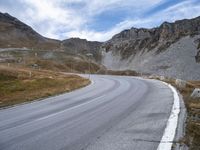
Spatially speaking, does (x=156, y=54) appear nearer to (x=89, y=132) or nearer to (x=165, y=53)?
(x=165, y=53)

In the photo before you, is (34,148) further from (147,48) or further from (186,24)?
(186,24)

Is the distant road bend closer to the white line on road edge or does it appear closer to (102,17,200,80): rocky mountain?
the white line on road edge

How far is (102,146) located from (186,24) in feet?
462

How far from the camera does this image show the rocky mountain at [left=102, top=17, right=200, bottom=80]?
89531 millimetres

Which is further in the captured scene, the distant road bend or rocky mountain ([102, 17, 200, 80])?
rocky mountain ([102, 17, 200, 80])

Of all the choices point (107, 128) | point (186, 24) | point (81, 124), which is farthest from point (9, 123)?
point (186, 24)

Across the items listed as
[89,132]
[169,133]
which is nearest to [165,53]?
[89,132]

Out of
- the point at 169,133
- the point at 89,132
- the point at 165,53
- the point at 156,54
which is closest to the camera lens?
the point at 169,133

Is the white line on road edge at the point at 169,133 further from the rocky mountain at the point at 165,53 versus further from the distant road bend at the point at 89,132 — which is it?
the rocky mountain at the point at 165,53

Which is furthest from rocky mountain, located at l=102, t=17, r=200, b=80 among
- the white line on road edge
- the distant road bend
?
the white line on road edge

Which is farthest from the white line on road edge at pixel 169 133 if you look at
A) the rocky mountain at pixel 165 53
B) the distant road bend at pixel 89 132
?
the rocky mountain at pixel 165 53

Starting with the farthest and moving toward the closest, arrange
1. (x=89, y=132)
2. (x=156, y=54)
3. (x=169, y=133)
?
(x=156, y=54) → (x=89, y=132) → (x=169, y=133)

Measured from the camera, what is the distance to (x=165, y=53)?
109250mm

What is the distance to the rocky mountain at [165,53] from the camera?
294 feet
